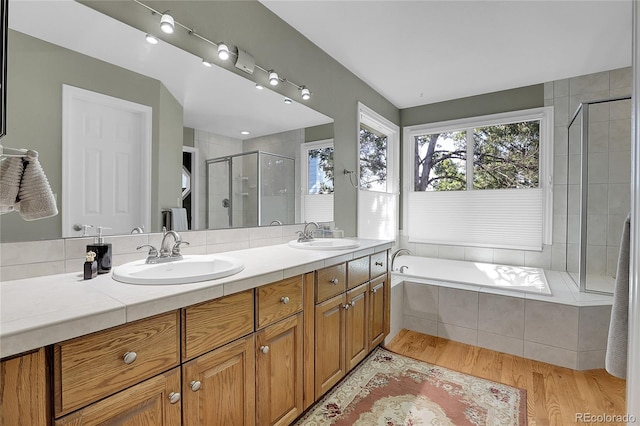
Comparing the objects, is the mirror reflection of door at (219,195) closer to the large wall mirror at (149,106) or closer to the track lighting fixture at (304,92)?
the large wall mirror at (149,106)

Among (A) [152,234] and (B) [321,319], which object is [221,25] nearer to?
(A) [152,234]

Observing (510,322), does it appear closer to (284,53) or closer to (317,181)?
(317,181)

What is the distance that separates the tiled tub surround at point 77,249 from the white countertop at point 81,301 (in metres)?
0.05

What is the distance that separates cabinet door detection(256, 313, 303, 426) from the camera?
1.26 meters

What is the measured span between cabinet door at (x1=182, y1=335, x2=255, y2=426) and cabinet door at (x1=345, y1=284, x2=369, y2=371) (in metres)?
0.77

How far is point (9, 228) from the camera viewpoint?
3.44ft

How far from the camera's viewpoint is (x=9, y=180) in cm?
88

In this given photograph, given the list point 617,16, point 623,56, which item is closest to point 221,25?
point 617,16

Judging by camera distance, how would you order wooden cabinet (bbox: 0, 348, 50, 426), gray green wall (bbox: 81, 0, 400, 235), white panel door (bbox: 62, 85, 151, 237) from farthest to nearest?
1. gray green wall (bbox: 81, 0, 400, 235)
2. white panel door (bbox: 62, 85, 151, 237)
3. wooden cabinet (bbox: 0, 348, 50, 426)

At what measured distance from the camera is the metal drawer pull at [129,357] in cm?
84

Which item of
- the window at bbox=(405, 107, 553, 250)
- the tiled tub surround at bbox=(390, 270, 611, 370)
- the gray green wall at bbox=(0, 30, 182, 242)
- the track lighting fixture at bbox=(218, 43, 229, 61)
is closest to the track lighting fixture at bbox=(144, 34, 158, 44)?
the gray green wall at bbox=(0, 30, 182, 242)

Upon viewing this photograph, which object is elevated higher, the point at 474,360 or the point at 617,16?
the point at 617,16

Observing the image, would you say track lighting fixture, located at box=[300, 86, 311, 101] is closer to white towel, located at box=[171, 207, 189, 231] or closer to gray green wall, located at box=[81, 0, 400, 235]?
gray green wall, located at box=[81, 0, 400, 235]

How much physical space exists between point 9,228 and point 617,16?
358 centimetres
